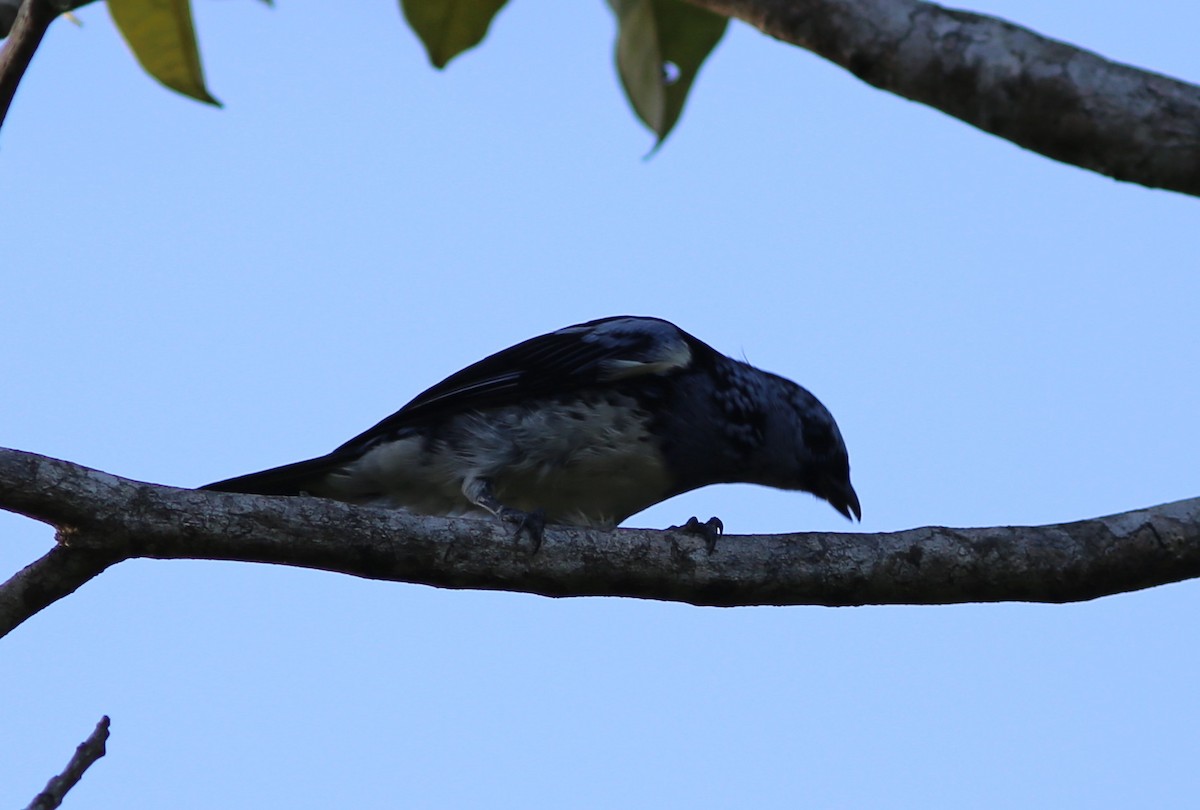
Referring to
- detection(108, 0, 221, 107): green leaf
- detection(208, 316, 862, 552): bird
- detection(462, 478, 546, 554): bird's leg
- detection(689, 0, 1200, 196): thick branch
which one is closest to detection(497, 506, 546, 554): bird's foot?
detection(462, 478, 546, 554): bird's leg

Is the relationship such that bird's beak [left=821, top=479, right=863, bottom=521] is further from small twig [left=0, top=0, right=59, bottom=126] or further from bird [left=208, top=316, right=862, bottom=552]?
small twig [left=0, top=0, right=59, bottom=126]

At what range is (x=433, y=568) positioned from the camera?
3.64 m

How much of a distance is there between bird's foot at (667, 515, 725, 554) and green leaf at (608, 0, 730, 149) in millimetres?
1211

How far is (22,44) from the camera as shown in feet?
9.30

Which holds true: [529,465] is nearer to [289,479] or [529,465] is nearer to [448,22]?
[289,479]

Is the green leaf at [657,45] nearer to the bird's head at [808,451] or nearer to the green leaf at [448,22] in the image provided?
the green leaf at [448,22]

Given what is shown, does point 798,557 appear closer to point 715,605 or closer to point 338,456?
point 715,605

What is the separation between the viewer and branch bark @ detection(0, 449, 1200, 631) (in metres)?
3.50

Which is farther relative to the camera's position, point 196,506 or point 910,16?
point 196,506

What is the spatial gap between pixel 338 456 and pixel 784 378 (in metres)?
2.21

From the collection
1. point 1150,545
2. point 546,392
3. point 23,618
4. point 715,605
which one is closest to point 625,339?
point 546,392

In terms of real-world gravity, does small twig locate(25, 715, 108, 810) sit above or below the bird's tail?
below

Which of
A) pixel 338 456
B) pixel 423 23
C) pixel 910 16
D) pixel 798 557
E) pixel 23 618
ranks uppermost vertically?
pixel 423 23

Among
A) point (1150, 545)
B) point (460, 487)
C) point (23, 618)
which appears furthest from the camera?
point (460, 487)
